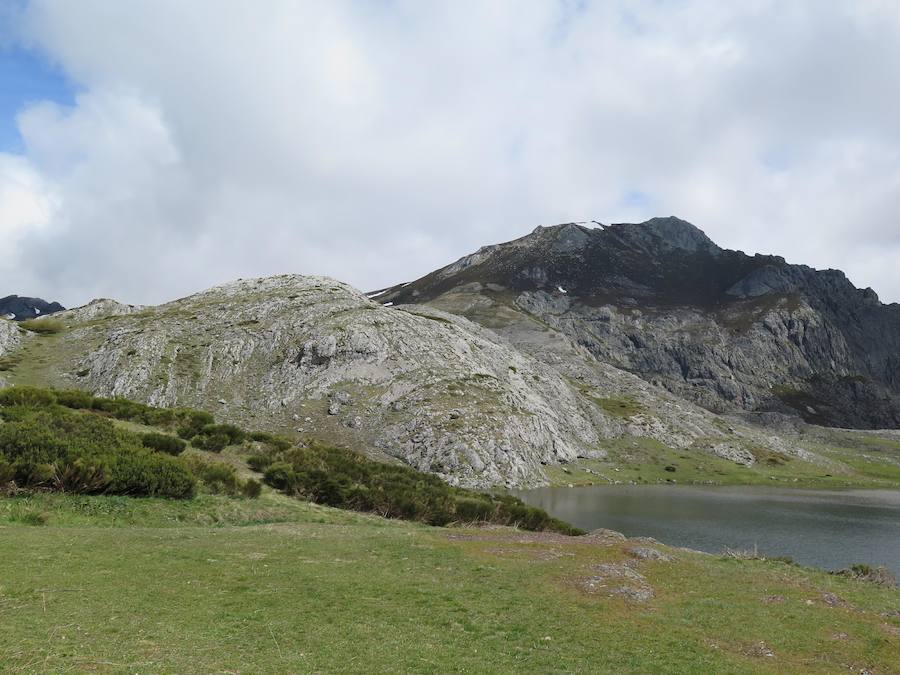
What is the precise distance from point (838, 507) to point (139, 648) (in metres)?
128

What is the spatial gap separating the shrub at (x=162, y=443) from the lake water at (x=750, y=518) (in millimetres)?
54237

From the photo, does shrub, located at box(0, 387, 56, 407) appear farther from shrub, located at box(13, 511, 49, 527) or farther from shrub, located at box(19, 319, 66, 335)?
shrub, located at box(19, 319, 66, 335)

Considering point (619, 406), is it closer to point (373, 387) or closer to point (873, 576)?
point (373, 387)

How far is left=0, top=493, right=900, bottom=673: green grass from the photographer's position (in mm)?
14680

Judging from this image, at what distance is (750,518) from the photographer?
3440 inches

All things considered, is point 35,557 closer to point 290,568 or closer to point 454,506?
point 290,568

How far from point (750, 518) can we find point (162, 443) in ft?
285

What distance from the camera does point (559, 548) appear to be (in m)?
32.5

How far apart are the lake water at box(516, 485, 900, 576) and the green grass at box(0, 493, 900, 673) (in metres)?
36.6

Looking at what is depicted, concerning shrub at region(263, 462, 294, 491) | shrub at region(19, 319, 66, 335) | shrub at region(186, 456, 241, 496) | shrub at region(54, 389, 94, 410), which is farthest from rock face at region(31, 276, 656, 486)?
shrub at region(186, 456, 241, 496)

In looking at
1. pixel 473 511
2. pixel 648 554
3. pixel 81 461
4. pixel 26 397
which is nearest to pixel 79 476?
pixel 81 461

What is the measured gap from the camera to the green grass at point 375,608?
14.7 metres

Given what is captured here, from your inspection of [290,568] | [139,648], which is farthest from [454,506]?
[139,648]

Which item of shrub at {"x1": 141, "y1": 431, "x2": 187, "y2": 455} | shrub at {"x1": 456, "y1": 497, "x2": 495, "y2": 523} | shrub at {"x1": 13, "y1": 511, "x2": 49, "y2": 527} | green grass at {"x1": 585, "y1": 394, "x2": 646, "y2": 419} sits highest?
green grass at {"x1": 585, "y1": 394, "x2": 646, "y2": 419}
